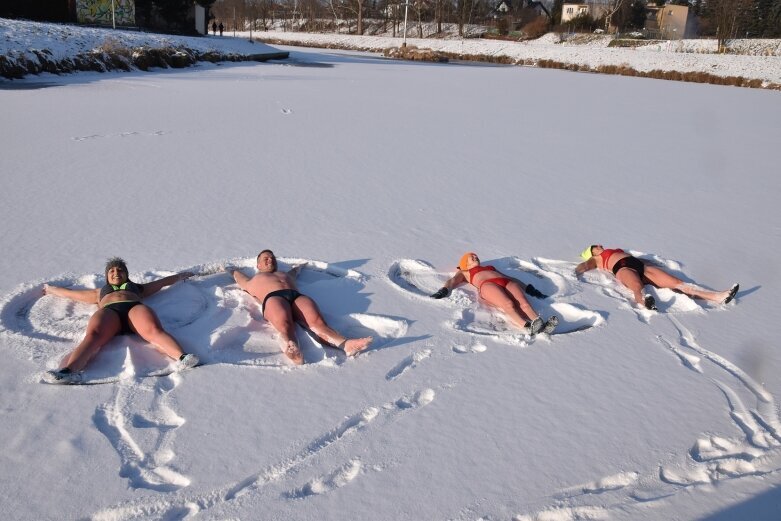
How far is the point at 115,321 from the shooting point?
382cm

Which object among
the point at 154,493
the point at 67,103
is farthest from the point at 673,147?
the point at 67,103

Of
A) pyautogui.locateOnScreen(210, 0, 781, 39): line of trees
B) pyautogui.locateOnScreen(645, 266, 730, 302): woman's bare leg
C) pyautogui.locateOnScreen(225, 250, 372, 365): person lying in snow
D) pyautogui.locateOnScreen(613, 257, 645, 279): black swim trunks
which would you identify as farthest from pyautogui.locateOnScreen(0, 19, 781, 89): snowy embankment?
pyautogui.locateOnScreen(645, 266, 730, 302): woman's bare leg

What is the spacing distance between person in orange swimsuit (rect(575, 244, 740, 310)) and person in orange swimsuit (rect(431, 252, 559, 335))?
777 mm

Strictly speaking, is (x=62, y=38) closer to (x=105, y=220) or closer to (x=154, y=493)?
(x=105, y=220)

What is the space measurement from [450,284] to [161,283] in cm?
221

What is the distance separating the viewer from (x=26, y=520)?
2.53 metres

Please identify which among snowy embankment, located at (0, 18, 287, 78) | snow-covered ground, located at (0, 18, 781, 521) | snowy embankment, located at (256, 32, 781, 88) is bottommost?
snow-covered ground, located at (0, 18, 781, 521)

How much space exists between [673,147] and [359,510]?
34.5 feet

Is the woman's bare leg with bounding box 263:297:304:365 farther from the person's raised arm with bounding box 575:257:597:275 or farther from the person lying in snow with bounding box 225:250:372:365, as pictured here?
the person's raised arm with bounding box 575:257:597:275

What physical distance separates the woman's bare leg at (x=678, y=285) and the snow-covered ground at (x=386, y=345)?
→ 0.30ft

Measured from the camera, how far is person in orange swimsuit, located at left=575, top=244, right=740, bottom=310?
4.82 m

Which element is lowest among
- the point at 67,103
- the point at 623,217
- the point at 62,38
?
the point at 623,217

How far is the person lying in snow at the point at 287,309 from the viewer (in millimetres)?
3855

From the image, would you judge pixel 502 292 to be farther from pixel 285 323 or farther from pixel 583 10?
pixel 583 10
